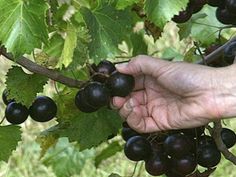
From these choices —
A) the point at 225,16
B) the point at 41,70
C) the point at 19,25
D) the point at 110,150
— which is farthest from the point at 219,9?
the point at 110,150

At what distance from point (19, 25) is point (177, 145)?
0.48m

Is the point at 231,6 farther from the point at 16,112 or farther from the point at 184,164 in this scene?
the point at 16,112

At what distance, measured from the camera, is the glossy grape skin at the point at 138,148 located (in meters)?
1.59

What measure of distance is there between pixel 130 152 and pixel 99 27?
32cm

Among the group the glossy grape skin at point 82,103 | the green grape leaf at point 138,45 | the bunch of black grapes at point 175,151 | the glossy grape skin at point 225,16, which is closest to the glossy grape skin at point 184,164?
the bunch of black grapes at point 175,151

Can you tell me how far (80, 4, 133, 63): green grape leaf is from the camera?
1425 mm

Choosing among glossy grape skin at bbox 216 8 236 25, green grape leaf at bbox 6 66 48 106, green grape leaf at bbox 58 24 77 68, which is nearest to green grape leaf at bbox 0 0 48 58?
green grape leaf at bbox 58 24 77 68

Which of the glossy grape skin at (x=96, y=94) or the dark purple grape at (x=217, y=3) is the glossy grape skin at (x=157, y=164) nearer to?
the glossy grape skin at (x=96, y=94)

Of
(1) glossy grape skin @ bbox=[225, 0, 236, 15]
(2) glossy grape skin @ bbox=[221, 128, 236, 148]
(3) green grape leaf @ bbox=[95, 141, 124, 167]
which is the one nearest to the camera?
(1) glossy grape skin @ bbox=[225, 0, 236, 15]

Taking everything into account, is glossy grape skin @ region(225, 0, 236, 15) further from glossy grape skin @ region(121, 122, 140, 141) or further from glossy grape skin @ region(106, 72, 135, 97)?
glossy grape skin @ region(121, 122, 140, 141)

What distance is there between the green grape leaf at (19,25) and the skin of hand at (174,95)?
0.30m

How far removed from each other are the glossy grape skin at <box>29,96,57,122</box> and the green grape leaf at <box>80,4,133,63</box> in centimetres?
21

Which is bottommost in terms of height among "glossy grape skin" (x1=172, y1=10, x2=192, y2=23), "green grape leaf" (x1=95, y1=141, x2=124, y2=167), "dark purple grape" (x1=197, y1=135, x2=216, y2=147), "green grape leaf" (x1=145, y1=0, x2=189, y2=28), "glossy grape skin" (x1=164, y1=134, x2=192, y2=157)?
"green grape leaf" (x1=95, y1=141, x2=124, y2=167)

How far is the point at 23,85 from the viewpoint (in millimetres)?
1542
